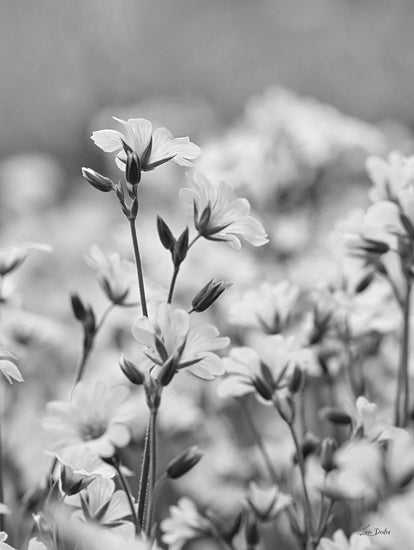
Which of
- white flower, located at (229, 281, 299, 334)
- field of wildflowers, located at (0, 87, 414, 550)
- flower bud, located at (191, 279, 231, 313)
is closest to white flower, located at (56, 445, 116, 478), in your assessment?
field of wildflowers, located at (0, 87, 414, 550)

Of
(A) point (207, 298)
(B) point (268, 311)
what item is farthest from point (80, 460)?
(B) point (268, 311)

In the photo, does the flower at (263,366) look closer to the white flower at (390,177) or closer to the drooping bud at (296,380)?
the drooping bud at (296,380)

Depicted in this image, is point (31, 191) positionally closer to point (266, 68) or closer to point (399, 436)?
point (399, 436)

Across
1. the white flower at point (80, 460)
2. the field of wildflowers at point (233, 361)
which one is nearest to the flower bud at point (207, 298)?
the field of wildflowers at point (233, 361)

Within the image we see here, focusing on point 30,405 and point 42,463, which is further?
point 30,405

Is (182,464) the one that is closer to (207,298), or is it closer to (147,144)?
(207,298)

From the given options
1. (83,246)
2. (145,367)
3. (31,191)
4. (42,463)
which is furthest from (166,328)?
(31,191)

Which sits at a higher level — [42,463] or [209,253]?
[209,253]
